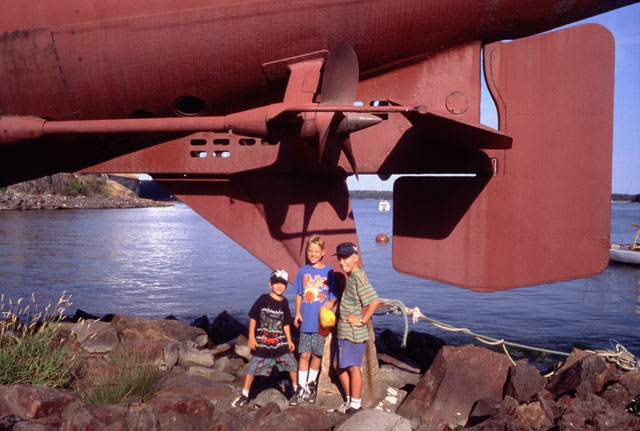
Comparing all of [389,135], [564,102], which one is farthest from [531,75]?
[389,135]

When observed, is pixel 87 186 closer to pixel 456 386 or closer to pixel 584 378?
pixel 456 386

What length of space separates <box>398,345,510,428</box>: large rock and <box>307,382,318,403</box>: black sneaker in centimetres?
83

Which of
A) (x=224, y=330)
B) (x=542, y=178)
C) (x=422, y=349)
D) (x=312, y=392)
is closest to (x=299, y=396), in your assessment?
(x=312, y=392)

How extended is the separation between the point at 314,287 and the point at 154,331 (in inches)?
140

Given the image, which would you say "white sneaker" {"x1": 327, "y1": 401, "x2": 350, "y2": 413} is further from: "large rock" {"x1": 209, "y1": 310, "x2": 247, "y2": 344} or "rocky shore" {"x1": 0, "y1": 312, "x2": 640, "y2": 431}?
"large rock" {"x1": 209, "y1": 310, "x2": 247, "y2": 344}

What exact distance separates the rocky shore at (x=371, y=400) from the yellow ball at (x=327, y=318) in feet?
2.21

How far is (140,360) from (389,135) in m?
3.63

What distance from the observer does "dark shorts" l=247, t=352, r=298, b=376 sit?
4.58 m

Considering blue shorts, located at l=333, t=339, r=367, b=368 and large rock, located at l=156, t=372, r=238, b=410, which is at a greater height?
blue shorts, located at l=333, t=339, r=367, b=368

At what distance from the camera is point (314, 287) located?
14.9 ft

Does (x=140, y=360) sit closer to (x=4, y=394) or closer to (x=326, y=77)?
A: (x=4, y=394)

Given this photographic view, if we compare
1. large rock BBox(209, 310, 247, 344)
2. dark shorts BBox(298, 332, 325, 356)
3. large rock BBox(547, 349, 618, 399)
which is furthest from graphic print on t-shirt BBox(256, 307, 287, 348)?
large rock BBox(209, 310, 247, 344)

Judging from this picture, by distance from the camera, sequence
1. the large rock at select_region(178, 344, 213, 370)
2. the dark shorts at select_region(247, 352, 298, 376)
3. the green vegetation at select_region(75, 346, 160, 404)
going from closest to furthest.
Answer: the green vegetation at select_region(75, 346, 160, 404) < the dark shorts at select_region(247, 352, 298, 376) < the large rock at select_region(178, 344, 213, 370)

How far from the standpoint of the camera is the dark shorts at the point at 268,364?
15.0ft
